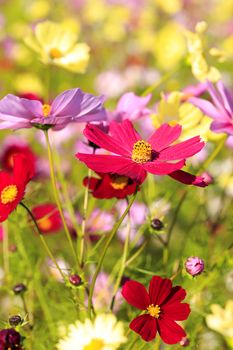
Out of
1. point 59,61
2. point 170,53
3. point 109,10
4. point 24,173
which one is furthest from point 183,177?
point 109,10

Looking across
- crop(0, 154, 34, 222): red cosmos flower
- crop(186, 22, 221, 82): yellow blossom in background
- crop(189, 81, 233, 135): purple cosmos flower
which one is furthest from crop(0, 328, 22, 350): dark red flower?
crop(186, 22, 221, 82): yellow blossom in background

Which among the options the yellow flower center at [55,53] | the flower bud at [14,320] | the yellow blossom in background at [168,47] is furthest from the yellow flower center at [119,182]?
the yellow blossom in background at [168,47]

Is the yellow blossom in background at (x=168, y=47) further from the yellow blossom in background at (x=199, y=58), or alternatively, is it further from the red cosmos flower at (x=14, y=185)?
the red cosmos flower at (x=14, y=185)

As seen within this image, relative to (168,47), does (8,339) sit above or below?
below

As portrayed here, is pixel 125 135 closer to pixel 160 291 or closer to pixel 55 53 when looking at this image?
pixel 160 291

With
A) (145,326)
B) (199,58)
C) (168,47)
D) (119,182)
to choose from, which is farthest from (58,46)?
(168,47)

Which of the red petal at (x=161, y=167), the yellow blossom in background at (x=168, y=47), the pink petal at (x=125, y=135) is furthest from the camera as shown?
the yellow blossom in background at (x=168, y=47)

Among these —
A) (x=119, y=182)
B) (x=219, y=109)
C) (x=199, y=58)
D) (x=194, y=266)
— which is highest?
(x=199, y=58)
